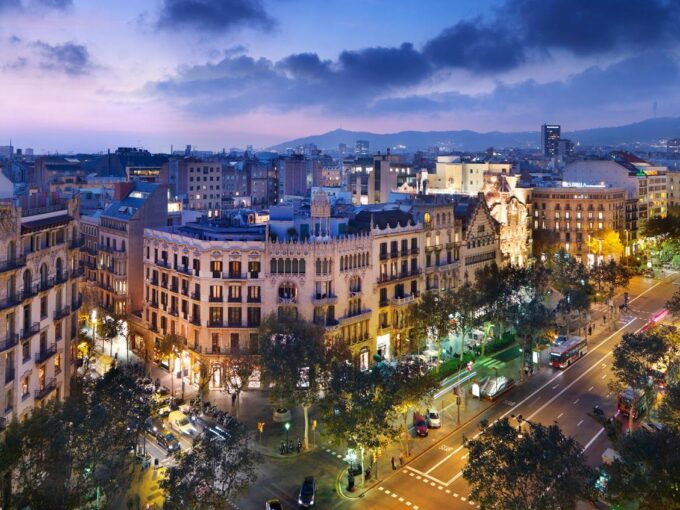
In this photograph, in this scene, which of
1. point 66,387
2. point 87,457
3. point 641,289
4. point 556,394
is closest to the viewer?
point 87,457

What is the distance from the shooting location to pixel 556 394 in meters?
78.1

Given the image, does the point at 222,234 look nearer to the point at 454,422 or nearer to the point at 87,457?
the point at 454,422

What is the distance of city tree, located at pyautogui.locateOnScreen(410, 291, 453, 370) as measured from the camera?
277 feet

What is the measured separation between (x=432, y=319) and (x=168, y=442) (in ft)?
130

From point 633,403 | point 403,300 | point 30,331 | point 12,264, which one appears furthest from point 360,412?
point 403,300

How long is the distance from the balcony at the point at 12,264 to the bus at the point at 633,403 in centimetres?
6348

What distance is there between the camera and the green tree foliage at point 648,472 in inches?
1463

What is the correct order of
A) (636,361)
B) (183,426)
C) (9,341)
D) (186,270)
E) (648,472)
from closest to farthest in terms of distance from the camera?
(648,472) → (9,341) → (636,361) → (183,426) → (186,270)

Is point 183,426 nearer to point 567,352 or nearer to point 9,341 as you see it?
point 9,341

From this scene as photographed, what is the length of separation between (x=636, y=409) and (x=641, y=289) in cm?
8490

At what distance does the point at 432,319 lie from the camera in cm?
8456

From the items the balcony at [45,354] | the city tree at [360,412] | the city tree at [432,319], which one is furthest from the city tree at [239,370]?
the city tree at [432,319]

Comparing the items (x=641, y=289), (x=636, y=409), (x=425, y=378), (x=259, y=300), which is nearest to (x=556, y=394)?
(x=636, y=409)

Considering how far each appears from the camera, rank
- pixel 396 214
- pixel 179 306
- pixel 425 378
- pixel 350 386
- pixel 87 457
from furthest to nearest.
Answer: pixel 396 214
pixel 179 306
pixel 425 378
pixel 350 386
pixel 87 457
